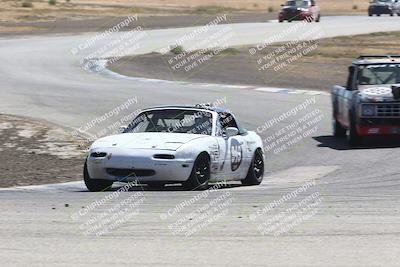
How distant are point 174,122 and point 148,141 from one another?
97 centimetres

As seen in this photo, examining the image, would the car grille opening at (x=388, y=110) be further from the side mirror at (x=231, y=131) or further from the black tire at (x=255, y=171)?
the side mirror at (x=231, y=131)

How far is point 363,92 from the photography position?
20.5m

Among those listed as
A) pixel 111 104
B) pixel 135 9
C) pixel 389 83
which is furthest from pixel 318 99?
pixel 135 9

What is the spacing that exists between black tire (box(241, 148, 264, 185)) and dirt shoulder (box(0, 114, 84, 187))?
8.73 ft

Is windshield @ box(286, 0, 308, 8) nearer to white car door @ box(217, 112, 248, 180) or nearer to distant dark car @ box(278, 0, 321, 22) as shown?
distant dark car @ box(278, 0, 321, 22)

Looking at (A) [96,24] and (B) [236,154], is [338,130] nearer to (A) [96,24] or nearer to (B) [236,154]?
(B) [236,154]

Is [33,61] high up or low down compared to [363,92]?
down

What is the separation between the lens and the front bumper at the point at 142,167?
44.9ft

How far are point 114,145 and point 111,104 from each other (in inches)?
543

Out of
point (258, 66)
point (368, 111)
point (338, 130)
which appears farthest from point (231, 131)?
point (258, 66)

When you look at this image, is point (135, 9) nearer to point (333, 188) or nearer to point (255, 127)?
point (255, 127)

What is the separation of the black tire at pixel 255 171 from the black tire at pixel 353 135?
15.7 feet

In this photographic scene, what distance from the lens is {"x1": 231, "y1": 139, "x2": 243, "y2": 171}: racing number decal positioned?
15125 millimetres

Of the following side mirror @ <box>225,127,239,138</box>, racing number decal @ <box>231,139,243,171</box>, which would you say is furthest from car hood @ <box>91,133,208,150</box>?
racing number decal @ <box>231,139,243,171</box>
